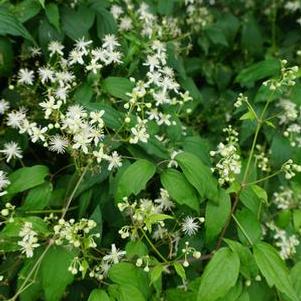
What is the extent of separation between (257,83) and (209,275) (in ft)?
4.91

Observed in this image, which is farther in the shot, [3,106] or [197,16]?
[197,16]

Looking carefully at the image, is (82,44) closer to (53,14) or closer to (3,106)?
(53,14)

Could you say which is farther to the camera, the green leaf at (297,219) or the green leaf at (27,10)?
the green leaf at (297,219)

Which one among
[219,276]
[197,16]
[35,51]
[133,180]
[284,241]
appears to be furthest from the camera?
[197,16]

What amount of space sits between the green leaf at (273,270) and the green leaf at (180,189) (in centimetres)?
25

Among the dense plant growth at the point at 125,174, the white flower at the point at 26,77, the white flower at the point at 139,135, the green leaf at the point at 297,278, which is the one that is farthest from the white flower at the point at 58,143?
the green leaf at the point at 297,278

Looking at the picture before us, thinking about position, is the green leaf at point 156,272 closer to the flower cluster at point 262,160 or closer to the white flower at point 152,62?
the flower cluster at point 262,160

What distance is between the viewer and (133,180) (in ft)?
5.46

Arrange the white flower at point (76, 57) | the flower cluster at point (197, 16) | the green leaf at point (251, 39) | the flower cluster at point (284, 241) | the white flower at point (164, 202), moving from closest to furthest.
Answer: the white flower at point (164, 202)
the white flower at point (76, 57)
the flower cluster at point (284, 241)
the flower cluster at point (197, 16)
the green leaf at point (251, 39)

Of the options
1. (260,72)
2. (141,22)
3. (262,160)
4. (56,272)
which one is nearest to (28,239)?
(56,272)

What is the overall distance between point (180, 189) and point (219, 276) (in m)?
0.31

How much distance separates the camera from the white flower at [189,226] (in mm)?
1779

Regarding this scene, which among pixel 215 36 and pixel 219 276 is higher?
pixel 215 36

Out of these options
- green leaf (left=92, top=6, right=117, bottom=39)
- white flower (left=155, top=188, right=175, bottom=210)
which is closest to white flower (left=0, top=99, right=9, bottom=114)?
green leaf (left=92, top=6, right=117, bottom=39)
